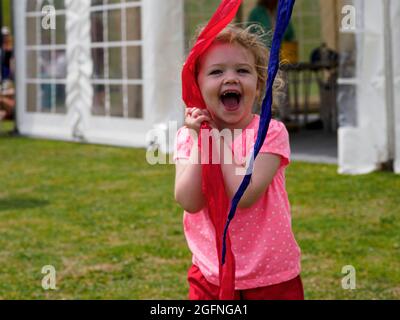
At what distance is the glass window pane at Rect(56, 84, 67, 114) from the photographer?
1124 cm

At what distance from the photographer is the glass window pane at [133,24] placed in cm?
991

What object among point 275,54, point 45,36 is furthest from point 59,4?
point 275,54

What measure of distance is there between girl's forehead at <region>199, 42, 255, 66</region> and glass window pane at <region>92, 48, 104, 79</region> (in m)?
8.25

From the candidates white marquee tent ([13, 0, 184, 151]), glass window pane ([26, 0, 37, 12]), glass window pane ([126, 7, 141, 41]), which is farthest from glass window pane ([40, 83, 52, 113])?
glass window pane ([126, 7, 141, 41])

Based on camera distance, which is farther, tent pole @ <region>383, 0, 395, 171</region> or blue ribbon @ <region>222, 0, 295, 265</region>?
tent pole @ <region>383, 0, 395, 171</region>

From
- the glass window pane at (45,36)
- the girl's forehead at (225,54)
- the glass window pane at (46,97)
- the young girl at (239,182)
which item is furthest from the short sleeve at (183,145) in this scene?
the glass window pane at (46,97)

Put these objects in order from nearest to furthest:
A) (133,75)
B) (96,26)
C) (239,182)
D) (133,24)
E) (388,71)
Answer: (239,182), (388,71), (133,24), (133,75), (96,26)

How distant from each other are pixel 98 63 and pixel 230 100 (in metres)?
8.41

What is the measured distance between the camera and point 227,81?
2324 mm

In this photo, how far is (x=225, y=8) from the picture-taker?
7.29 ft

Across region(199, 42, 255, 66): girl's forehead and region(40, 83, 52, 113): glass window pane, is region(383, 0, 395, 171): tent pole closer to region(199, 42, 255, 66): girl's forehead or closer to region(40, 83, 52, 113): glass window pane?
region(199, 42, 255, 66): girl's forehead

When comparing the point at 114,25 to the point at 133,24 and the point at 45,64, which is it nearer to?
the point at 133,24

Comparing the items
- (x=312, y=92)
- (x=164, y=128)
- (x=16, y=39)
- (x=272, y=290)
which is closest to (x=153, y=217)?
(x=164, y=128)

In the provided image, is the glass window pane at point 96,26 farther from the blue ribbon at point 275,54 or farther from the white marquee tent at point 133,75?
the blue ribbon at point 275,54
